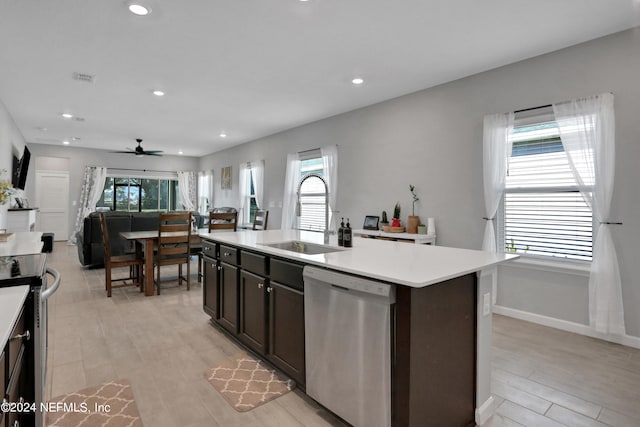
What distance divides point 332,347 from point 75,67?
410 cm

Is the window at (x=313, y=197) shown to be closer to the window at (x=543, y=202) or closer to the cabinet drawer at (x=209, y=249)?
the cabinet drawer at (x=209, y=249)

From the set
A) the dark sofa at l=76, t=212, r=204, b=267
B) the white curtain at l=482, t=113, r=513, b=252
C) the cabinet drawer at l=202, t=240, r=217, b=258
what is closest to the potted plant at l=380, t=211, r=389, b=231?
the white curtain at l=482, t=113, r=513, b=252

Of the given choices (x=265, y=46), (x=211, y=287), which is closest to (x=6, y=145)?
(x=211, y=287)

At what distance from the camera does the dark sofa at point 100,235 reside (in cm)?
570

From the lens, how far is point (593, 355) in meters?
2.74

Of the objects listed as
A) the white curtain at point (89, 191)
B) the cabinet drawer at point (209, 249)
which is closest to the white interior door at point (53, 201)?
the white curtain at point (89, 191)

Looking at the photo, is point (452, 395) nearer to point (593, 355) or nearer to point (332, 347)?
point (332, 347)

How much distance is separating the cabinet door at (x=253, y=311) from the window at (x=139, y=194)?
30.0ft

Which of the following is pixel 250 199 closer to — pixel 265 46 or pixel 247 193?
pixel 247 193

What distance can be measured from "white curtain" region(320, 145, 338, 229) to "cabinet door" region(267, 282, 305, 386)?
3.44 metres

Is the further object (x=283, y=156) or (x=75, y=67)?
(x=283, y=156)

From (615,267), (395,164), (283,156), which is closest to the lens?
(615,267)

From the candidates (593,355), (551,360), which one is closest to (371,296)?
(551,360)

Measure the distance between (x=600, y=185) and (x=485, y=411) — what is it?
233cm
